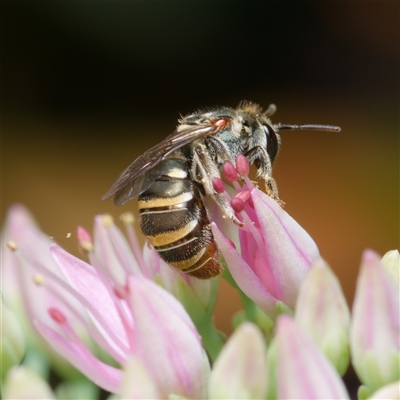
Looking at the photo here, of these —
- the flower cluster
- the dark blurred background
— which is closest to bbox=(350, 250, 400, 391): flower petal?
the flower cluster

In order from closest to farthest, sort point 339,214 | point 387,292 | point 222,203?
1. point 387,292
2. point 222,203
3. point 339,214

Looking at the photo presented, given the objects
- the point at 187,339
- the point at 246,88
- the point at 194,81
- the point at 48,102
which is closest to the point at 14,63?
the point at 48,102

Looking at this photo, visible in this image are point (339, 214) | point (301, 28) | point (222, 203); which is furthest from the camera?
point (301, 28)

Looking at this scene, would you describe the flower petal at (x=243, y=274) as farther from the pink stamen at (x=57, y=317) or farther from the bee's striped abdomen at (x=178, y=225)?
the pink stamen at (x=57, y=317)

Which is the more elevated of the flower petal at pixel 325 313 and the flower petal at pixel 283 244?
the flower petal at pixel 283 244

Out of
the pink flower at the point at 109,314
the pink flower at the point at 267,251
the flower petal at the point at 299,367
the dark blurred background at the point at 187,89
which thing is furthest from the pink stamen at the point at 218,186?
the dark blurred background at the point at 187,89

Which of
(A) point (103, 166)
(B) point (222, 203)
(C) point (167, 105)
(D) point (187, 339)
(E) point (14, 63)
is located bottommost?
(D) point (187, 339)

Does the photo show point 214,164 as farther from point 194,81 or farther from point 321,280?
point 194,81
